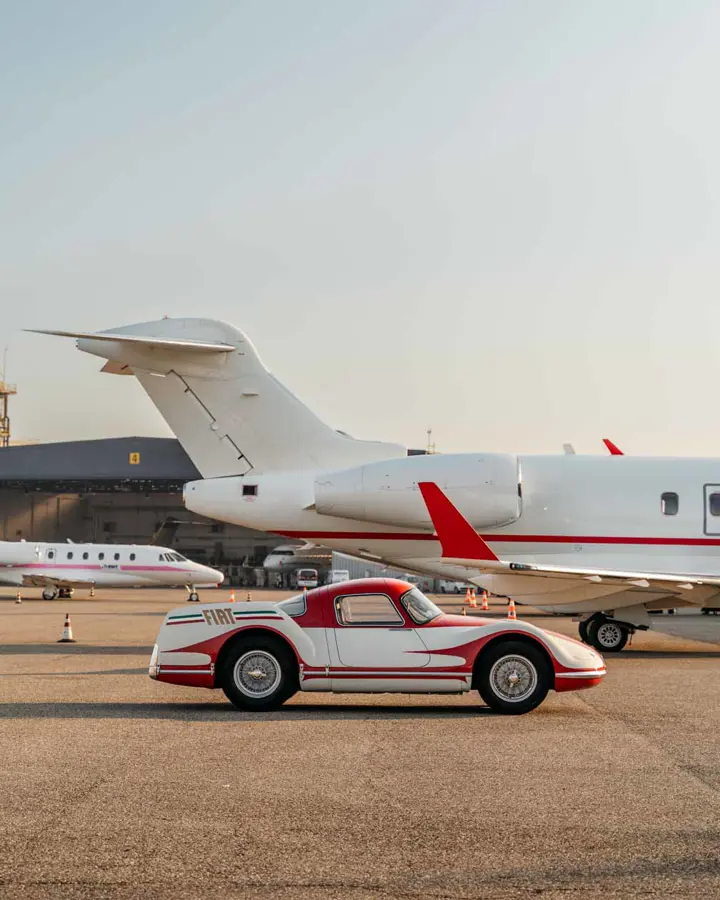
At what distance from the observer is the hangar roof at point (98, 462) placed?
70.4m

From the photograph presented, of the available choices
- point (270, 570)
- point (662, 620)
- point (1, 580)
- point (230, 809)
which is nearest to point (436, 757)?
point (230, 809)

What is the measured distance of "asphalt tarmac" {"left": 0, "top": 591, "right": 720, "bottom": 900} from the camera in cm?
582

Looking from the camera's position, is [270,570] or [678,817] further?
[270,570]

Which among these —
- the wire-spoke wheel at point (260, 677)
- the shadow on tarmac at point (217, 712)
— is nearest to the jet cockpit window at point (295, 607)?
the wire-spoke wheel at point (260, 677)

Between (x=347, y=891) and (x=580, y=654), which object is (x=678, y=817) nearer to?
(x=347, y=891)

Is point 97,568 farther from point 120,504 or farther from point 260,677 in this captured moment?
point 120,504

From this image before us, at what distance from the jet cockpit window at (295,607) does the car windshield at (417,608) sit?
110cm

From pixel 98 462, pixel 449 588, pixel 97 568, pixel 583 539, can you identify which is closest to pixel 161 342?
pixel 583 539

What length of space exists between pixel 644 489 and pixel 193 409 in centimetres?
893

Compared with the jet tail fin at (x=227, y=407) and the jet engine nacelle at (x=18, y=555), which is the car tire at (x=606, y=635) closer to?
the jet tail fin at (x=227, y=407)

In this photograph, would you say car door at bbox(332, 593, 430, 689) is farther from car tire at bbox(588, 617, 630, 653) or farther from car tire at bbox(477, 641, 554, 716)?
car tire at bbox(588, 617, 630, 653)

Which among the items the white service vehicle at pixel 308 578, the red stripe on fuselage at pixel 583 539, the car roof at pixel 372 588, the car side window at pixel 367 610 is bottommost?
the white service vehicle at pixel 308 578

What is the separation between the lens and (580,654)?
12.4 meters

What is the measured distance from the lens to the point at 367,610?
12.7m
